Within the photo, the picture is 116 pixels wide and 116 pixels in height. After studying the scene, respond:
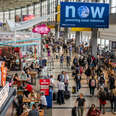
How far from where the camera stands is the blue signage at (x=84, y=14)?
54.5 ft

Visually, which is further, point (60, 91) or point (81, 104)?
point (60, 91)

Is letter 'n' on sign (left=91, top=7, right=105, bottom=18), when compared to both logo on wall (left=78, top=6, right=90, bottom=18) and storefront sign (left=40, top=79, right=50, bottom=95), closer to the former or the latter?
logo on wall (left=78, top=6, right=90, bottom=18)

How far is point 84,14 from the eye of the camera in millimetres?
→ 16734

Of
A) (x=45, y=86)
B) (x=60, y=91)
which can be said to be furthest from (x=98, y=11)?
(x=45, y=86)

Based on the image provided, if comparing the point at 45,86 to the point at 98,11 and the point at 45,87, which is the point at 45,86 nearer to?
the point at 45,87

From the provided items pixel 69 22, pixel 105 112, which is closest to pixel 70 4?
pixel 69 22

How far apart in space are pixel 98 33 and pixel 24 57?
20.8ft

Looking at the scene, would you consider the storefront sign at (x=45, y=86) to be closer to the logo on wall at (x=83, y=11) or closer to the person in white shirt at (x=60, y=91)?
the person in white shirt at (x=60, y=91)

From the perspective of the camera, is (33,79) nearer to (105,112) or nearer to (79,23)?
(79,23)

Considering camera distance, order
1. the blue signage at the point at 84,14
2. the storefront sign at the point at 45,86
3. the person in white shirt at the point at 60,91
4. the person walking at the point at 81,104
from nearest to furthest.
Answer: the person walking at the point at 81,104
the storefront sign at the point at 45,86
the person in white shirt at the point at 60,91
the blue signage at the point at 84,14

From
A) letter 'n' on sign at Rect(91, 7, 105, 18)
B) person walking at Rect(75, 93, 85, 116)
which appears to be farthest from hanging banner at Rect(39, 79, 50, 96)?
letter 'n' on sign at Rect(91, 7, 105, 18)

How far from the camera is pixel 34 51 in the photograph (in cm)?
2578

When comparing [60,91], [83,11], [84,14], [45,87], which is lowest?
[60,91]

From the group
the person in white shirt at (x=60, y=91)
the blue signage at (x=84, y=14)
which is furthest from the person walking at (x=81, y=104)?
the blue signage at (x=84, y=14)
